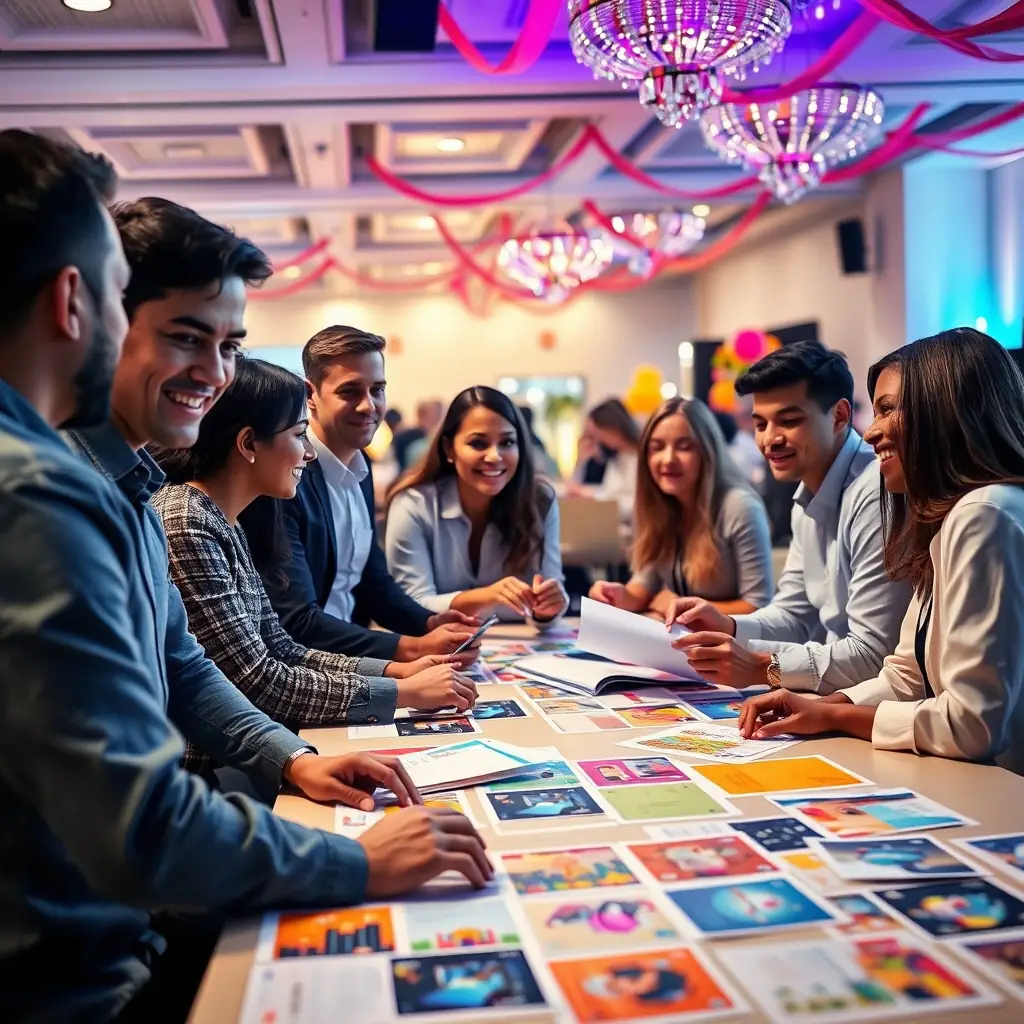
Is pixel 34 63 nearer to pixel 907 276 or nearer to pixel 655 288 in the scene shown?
pixel 907 276

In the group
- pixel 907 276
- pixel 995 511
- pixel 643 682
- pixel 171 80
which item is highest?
pixel 171 80

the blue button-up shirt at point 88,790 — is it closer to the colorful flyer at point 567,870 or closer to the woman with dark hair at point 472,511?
the colorful flyer at point 567,870

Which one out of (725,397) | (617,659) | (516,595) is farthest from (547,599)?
(725,397)

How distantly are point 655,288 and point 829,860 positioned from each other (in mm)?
13451

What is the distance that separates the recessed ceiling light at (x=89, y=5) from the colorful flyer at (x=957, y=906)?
4.60m

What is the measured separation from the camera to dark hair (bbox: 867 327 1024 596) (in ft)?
5.61

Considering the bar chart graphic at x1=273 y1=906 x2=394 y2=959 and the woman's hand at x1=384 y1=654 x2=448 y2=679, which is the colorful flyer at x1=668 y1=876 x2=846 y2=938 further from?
the woman's hand at x1=384 y1=654 x2=448 y2=679

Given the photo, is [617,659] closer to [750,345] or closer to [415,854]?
[415,854]

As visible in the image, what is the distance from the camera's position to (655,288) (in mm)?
14227

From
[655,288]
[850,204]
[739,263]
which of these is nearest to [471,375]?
[655,288]

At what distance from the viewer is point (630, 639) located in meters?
2.33

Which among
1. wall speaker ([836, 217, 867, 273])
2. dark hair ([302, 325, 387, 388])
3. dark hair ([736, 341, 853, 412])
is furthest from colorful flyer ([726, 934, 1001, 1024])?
wall speaker ([836, 217, 867, 273])

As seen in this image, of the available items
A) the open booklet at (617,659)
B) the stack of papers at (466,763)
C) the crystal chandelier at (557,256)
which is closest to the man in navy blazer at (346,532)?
the open booklet at (617,659)

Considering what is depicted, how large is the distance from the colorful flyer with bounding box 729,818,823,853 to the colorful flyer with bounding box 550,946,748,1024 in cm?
30
